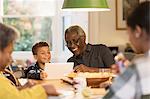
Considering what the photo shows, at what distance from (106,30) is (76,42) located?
1.65m

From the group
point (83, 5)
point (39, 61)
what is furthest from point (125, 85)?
point (39, 61)

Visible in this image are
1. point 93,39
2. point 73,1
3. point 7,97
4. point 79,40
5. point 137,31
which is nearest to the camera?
point 137,31

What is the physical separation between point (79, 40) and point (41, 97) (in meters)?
1.50

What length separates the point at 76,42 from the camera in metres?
3.28

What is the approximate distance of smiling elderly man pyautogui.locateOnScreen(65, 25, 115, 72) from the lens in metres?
3.28

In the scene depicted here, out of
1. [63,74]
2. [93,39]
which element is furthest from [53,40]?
[63,74]

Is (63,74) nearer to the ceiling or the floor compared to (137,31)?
nearer to the floor

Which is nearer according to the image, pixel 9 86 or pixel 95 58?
pixel 9 86

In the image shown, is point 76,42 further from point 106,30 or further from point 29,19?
point 29,19

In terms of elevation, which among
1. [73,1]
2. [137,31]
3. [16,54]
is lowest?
[16,54]

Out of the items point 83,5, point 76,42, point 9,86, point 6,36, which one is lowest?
point 9,86

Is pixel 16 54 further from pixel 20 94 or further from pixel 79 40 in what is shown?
pixel 20 94

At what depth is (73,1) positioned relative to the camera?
114 inches

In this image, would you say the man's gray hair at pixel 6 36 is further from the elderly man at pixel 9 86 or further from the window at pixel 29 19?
the window at pixel 29 19
